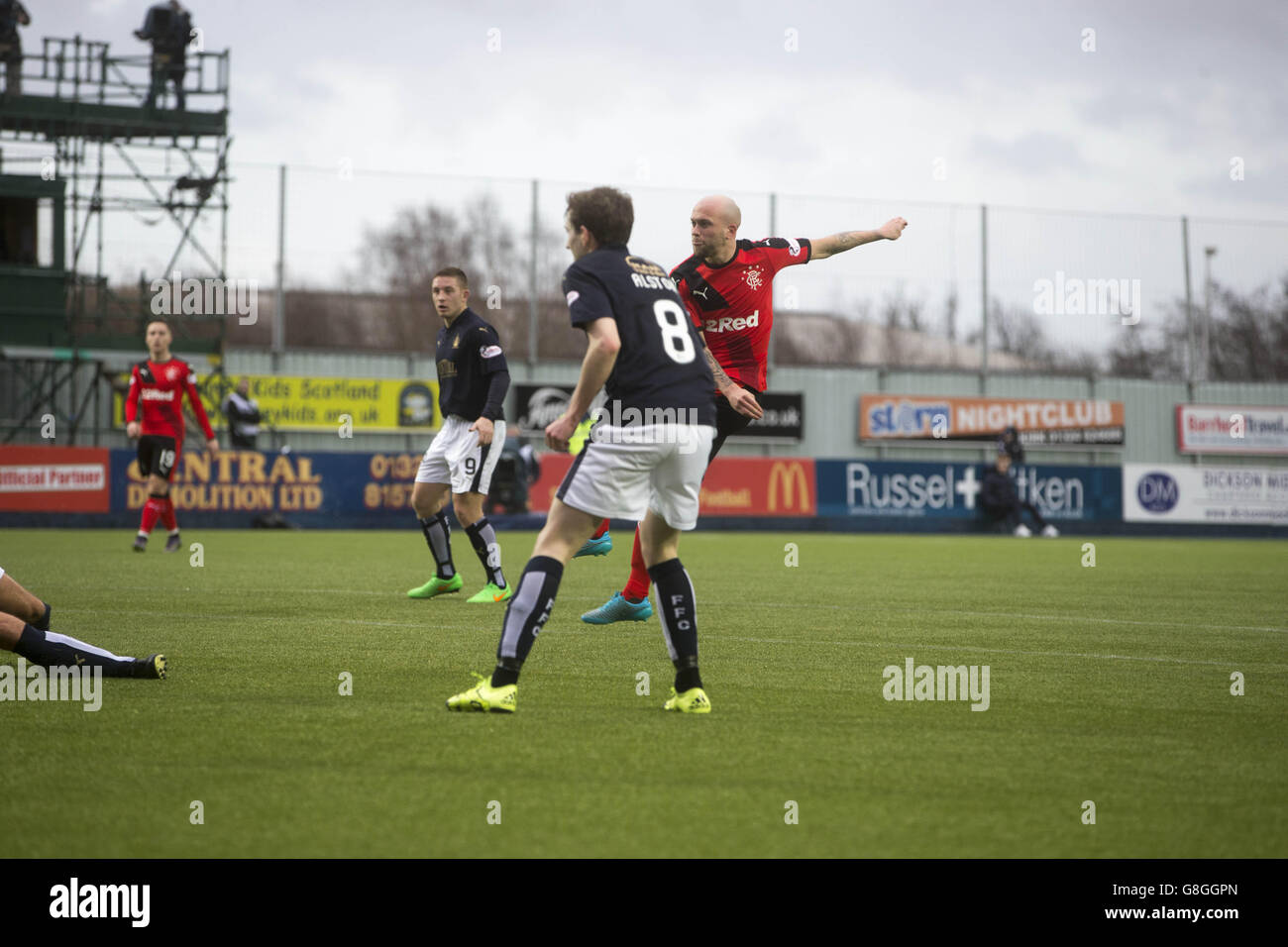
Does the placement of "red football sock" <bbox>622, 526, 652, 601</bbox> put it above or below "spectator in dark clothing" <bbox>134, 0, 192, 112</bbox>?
below

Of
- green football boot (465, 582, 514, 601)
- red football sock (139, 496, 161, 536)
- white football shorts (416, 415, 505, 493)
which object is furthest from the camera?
red football sock (139, 496, 161, 536)

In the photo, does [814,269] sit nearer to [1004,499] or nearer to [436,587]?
[1004,499]

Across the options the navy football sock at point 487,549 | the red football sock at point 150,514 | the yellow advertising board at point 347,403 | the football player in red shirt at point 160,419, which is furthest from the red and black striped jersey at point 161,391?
the yellow advertising board at point 347,403

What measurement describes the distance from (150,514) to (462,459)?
6.85 meters

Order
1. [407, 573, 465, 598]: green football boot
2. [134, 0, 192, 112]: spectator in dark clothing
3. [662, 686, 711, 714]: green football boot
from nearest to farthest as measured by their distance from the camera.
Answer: [662, 686, 711, 714]: green football boot, [407, 573, 465, 598]: green football boot, [134, 0, 192, 112]: spectator in dark clothing

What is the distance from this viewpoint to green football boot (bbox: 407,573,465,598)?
970 cm

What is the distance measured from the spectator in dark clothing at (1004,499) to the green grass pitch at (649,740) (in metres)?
18.7

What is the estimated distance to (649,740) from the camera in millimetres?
4367

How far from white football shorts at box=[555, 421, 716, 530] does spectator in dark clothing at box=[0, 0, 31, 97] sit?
27.8 m

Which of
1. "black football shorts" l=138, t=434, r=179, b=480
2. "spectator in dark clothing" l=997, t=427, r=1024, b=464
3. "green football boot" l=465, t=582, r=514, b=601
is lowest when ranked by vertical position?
"green football boot" l=465, t=582, r=514, b=601

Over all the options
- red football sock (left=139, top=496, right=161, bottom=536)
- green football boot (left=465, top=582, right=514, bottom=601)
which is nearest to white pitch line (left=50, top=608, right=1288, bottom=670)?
green football boot (left=465, top=582, right=514, bottom=601)

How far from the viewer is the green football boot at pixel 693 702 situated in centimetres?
493

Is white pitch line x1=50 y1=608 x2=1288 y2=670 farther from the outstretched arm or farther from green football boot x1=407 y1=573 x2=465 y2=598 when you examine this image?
the outstretched arm

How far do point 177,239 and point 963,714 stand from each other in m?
27.5
